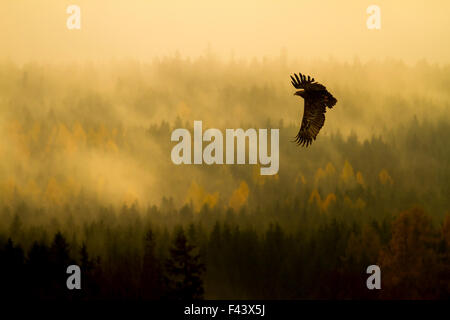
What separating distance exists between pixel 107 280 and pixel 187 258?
820 mm

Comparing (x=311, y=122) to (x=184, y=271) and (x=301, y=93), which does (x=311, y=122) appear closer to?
(x=301, y=93)

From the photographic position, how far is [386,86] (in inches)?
241

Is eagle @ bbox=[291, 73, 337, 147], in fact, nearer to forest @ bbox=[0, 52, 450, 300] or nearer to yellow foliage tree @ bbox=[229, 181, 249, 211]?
forest @ bbox=[0, 52, 450, 300]

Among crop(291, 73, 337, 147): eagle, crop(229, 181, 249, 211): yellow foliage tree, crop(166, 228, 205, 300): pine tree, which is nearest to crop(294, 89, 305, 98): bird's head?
crop(291, 73, 337, 147): eagle

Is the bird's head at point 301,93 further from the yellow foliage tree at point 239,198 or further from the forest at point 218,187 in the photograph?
the yellow foliage tree at point 239,198

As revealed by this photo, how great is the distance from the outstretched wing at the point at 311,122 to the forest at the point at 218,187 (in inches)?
3.1

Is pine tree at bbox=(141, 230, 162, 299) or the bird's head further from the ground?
the bird's head

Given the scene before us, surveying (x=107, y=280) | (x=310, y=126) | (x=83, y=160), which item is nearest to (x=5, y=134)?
(x=83, y=160)

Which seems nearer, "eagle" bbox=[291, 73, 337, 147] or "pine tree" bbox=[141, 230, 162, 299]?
"pine tree" bbox=[141, 230, 162, 299]

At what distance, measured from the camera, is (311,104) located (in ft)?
19.8

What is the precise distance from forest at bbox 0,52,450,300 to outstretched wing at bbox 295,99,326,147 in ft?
0.26

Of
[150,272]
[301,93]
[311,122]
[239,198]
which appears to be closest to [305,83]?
[301,93]

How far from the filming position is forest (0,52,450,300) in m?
5.91

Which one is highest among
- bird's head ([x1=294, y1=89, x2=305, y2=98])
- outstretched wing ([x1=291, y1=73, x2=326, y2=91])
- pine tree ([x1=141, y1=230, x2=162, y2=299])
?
outstretched wing ([x1=291, y1=73, x2=326, y2=91])
